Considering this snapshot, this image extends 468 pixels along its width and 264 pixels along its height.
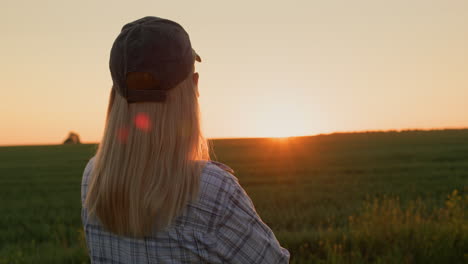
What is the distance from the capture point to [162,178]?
130 centimetres

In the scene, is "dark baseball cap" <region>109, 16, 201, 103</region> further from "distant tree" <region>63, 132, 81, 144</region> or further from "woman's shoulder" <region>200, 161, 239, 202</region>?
"distant tree" <region>63, 132, 81, 144</region>

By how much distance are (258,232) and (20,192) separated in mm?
15252

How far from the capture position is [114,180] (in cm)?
136

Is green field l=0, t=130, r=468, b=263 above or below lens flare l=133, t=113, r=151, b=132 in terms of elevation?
below

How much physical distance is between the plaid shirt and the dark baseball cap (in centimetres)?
30

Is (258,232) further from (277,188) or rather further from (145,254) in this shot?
(277,188)

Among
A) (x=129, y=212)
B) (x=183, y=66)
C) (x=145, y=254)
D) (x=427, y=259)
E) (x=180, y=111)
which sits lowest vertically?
(x=427, y=259)

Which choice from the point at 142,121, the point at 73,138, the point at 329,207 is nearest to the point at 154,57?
the point at 142,121

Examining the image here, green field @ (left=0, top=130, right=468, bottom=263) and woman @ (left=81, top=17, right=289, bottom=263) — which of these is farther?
green field @ (left=0, top=130, right=468, bottom=263)

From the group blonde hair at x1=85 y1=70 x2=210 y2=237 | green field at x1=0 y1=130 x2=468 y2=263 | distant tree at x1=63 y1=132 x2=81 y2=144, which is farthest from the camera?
distant tree at x1=63 y1=132 x2=81 y2=144

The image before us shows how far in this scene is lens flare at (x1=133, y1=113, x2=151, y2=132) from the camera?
1.38 m

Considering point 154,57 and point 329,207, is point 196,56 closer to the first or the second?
point 154,57

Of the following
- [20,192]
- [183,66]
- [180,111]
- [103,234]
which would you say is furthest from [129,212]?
[20,192]

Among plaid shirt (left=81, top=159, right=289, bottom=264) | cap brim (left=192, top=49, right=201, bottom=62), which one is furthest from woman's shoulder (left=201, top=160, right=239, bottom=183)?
cap brim (left=192, top=49, right=201, bottom=62)
